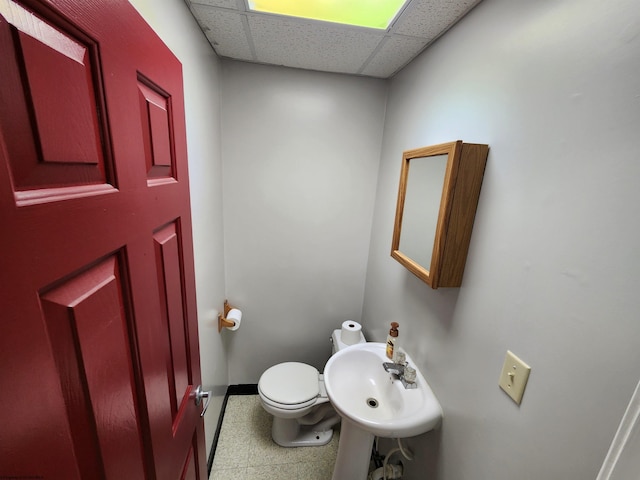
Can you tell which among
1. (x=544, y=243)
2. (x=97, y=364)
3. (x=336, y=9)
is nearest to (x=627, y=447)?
(x=544, y=243)

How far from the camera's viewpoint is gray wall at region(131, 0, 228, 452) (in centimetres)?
92

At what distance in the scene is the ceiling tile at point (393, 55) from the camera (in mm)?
1168

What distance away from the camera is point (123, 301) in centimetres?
50

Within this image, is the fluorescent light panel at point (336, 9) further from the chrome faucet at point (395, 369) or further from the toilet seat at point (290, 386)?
the toilet seat at point (290, 386)

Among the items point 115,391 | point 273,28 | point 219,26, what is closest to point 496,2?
point 273,28

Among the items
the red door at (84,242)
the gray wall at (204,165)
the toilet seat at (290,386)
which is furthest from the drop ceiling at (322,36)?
the toilet seat at (290,386)

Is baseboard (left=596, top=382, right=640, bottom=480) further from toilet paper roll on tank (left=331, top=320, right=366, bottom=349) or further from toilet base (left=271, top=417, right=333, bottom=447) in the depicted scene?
toilet base (left=271, top=417, right=333, bottom=447)

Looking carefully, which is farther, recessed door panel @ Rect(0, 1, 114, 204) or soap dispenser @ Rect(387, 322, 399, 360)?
soap dispenser @ Rect(387, 322, 399, 360)

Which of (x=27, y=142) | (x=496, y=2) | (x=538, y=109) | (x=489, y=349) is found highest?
(x=496, y=2)

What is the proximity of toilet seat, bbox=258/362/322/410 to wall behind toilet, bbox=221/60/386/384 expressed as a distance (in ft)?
0.87

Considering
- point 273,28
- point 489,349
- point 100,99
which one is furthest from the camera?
point 273,28

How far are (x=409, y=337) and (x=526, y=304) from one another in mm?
683

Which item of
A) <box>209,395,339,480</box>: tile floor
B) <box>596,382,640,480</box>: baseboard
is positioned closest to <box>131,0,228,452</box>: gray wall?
<box>209,395,339,480</box>: tile floor

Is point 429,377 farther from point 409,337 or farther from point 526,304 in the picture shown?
point 526,304
